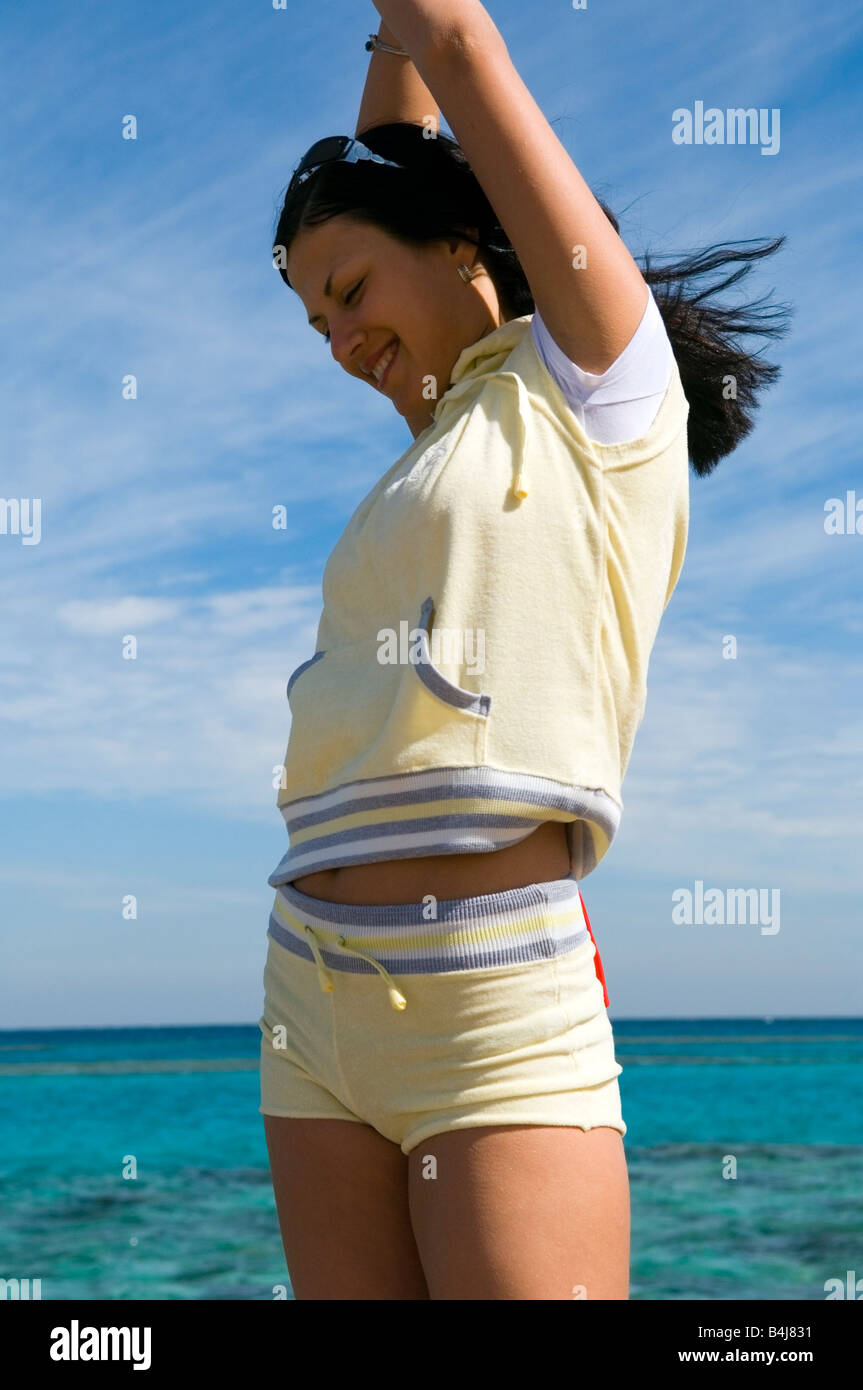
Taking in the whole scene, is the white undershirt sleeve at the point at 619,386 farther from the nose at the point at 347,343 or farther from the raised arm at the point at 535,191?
the nose at the point at 347,343

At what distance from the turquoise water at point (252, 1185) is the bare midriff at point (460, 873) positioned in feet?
12.3

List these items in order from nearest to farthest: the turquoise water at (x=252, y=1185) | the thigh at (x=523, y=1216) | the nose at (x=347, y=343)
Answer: the thigh at (x=523, y=1216)
the nose at (x=347, y=343)
the turquoise water at (x=252, y=1185)

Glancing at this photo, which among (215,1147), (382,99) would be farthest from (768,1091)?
(382,99)

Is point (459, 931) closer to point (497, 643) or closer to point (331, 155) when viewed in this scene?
point (497, 643)

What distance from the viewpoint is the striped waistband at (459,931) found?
1380 mm

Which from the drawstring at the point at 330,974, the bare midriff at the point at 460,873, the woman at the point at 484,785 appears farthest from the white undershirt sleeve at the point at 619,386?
the drawstring at the point at 330,974

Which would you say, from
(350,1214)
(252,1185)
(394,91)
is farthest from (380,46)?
(252,1185)

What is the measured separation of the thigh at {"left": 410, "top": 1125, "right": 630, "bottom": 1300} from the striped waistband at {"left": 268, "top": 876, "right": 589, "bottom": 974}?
0.18m

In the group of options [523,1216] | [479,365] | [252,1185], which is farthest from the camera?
[252,1185]

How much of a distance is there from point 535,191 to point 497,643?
51 cm

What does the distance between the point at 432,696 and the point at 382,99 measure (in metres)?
1.22

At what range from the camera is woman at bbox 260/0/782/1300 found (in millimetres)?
1345

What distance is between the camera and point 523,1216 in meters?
1.29
